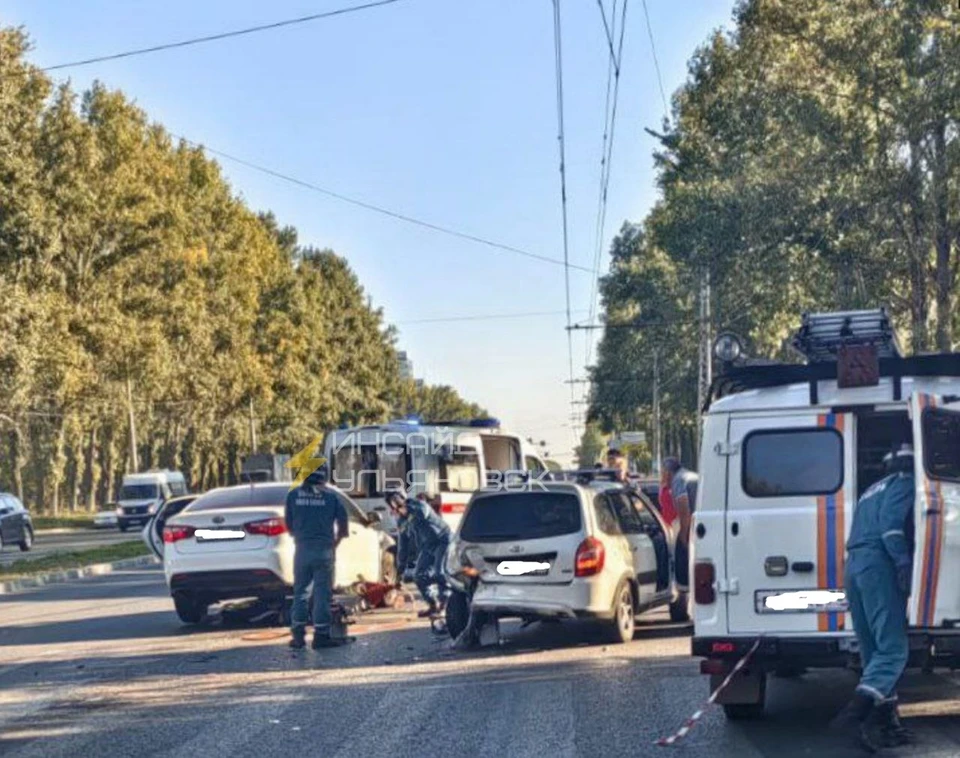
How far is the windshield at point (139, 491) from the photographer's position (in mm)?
63875

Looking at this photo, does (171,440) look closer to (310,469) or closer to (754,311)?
(754,311)

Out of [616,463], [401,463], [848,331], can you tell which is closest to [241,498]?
[616,463]

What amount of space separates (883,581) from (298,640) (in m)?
7.98

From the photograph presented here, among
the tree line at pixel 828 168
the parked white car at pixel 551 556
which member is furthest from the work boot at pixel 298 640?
the tree line at pixel 828 168

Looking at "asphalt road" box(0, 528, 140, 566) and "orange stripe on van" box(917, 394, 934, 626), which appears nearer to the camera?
"orange stripe on van" box(917, 394, 934, 626)

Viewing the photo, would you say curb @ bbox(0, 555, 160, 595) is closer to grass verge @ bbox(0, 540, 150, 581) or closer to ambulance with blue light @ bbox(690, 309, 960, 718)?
grass verge @ bbox(0, 540, 150, 581)

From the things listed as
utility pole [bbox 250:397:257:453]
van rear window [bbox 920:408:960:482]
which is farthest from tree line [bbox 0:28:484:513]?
van rear window [bbox 920:408:960:482]

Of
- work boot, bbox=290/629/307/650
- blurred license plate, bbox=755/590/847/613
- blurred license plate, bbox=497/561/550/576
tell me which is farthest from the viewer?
work boot, bbox=290/629/307/650

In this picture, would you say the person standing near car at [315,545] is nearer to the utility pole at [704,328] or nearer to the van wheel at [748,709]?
the van wheel at [748,709]

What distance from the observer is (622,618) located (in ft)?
53.0

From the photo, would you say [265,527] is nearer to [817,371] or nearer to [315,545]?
[315,545]

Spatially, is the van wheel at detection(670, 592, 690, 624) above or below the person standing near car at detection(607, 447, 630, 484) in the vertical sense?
below

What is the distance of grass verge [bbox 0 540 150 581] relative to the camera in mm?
32500

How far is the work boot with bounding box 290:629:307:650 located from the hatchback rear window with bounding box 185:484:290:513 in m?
2.79
